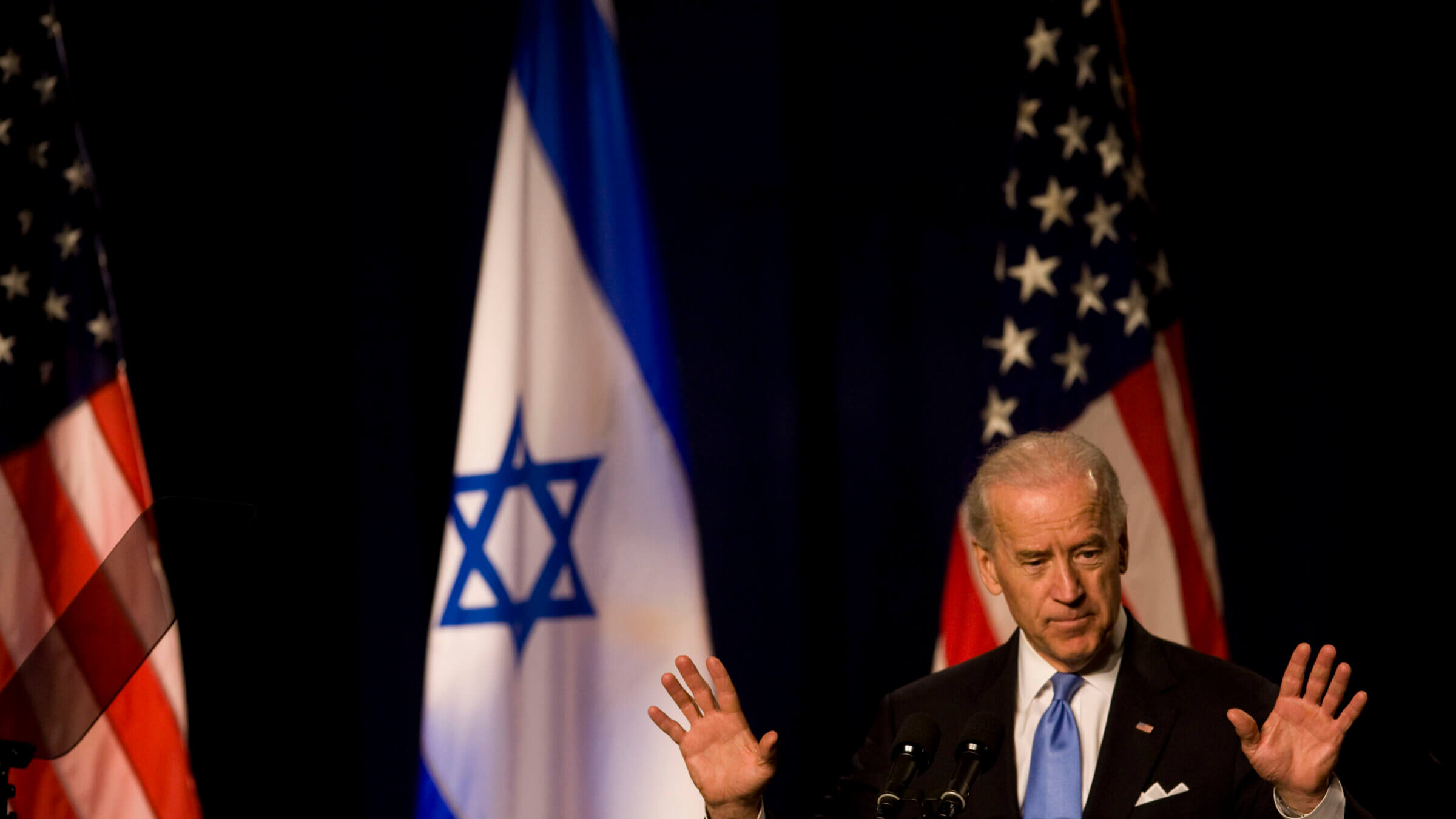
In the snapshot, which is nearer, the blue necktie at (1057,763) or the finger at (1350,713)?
the finger at (1350,713)

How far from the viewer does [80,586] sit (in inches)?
144

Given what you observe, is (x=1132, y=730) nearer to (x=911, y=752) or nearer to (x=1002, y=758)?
(x=1002, y=758)

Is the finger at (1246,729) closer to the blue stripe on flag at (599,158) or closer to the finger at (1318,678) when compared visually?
the finger at (1318,678)

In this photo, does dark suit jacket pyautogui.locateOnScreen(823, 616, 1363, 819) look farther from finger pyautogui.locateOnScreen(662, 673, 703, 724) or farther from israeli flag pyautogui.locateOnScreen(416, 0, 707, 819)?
israeli flag pyautogui.locateOnScreen(416, 0, 707, 819)

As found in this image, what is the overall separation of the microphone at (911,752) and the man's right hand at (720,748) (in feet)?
1.52

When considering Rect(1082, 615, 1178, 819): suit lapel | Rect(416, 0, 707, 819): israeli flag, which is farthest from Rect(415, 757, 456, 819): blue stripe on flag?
Rect(1082, 615, 1178, 819): suit lapel

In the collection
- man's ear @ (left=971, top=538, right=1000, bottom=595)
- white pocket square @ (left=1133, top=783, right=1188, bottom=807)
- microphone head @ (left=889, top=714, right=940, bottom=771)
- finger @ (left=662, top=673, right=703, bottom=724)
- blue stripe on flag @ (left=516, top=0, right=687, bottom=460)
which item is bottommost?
white pocket square @ (left=1133, top=783, right=1188, bottom=807)

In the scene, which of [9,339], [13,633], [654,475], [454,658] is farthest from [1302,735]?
[9,339]

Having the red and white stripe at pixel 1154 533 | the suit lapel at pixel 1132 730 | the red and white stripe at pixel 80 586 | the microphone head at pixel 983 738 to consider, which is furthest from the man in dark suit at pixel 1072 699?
the red and white stripe at pixel 80 586

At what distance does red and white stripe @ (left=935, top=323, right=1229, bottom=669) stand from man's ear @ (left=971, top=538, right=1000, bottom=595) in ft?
2.60

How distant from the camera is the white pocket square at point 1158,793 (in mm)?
2143

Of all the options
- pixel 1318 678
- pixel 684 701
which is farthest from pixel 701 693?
pixel 1318 678

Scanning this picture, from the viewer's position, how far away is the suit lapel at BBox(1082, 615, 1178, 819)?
7.05 ft

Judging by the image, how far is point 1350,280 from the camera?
11.8ft
